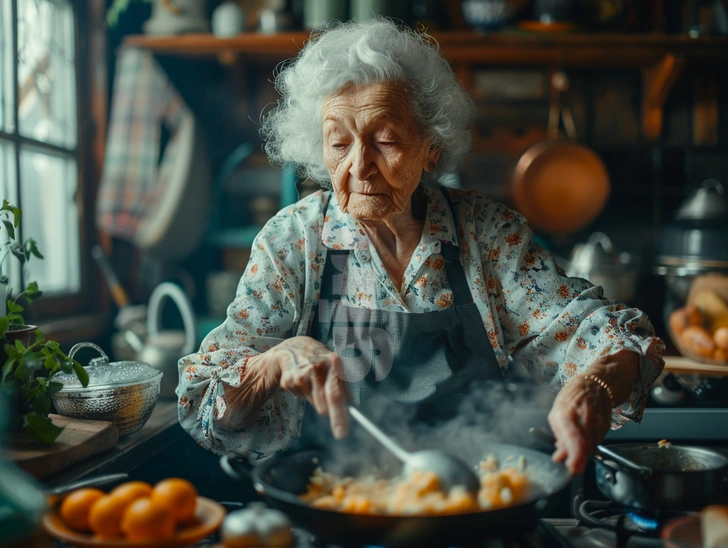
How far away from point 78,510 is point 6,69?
1.98 meters

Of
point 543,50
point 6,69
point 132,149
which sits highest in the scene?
point 543,50

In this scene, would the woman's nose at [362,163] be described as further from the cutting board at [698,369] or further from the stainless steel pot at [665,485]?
the cutting board at [698,369]

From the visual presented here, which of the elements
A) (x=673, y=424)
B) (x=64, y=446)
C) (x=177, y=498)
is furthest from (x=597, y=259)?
(x=177, y=498)

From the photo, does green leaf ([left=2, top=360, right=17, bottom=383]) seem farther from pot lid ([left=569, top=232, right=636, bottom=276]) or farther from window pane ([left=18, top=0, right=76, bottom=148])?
pot lid ([left=569, top=232, right=636, bottom=276])

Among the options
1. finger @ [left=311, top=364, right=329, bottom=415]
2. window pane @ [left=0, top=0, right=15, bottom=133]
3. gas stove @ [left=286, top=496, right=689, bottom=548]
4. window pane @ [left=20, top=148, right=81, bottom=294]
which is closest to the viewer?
gas stove @ [left=286, top=496, right=689, bottom=548]

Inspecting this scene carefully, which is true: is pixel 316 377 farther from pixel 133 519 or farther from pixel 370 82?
pixel 370 82

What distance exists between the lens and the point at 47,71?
109 inches

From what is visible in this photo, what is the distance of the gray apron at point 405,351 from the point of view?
155 centimetres

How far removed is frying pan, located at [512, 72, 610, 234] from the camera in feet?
10.3

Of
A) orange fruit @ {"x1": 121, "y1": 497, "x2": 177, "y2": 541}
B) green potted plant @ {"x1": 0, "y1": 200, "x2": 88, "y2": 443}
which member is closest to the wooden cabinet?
green potted plant @ {"x1": 0, "y1": 200, "x2": 88, "y2": 443}

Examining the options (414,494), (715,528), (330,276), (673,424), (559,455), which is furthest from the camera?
(673,424)

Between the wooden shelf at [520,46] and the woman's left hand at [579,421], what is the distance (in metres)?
1.96

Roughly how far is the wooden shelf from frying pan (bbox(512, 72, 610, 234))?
21cm

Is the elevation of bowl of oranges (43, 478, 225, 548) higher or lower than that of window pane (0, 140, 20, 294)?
lower
